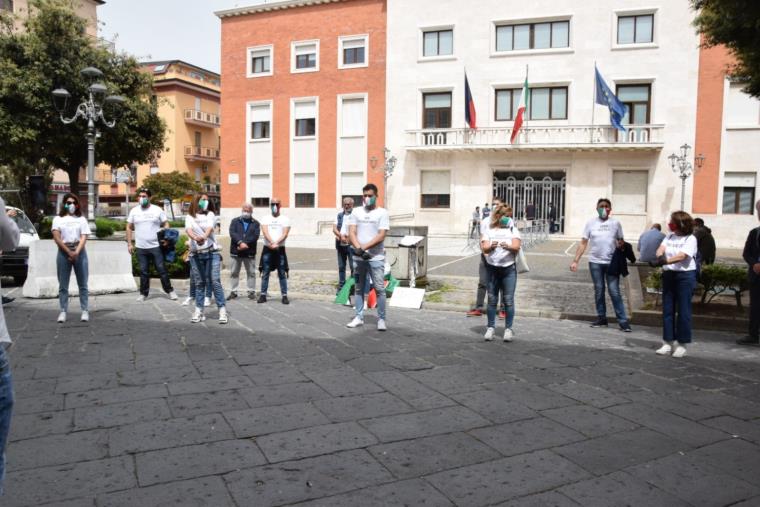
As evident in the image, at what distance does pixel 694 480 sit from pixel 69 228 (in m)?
7.69

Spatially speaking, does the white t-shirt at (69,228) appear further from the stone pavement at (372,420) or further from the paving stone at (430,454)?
the paving stone at (430,454)

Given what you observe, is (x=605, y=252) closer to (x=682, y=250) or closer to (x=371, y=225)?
(x=682, y=250)

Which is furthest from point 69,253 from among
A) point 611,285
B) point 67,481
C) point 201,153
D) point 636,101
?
point 201,153

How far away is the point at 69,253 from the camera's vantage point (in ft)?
27.0

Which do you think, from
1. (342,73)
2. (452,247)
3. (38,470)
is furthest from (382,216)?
(342,73)

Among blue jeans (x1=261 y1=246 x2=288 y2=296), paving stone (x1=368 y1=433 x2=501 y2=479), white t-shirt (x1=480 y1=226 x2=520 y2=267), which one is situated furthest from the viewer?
blue jeans (x1=261 y1=246 x2=288 y2=296)

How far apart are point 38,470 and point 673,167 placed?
2824 cm

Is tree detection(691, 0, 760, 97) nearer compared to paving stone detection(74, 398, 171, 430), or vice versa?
paving stone detection(74, 398, 171, 430)

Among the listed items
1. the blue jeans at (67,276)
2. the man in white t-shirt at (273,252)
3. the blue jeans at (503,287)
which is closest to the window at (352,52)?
the man in white t-shirt at (273,252)

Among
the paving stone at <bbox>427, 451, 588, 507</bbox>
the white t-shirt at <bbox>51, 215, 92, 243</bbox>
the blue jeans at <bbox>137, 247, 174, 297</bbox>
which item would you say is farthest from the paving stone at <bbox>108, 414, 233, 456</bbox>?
the blue jeans at <bbox>137, 247, 174, 297</bbox>

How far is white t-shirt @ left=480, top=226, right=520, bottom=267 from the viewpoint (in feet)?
24.4

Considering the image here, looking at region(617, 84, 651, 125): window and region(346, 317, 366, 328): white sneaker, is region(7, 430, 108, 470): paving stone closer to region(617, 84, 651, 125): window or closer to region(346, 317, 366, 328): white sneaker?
region(346, 317, 366, 328): white sneaker

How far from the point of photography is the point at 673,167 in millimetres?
27281

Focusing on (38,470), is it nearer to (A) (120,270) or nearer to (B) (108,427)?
(B) (108,427)
